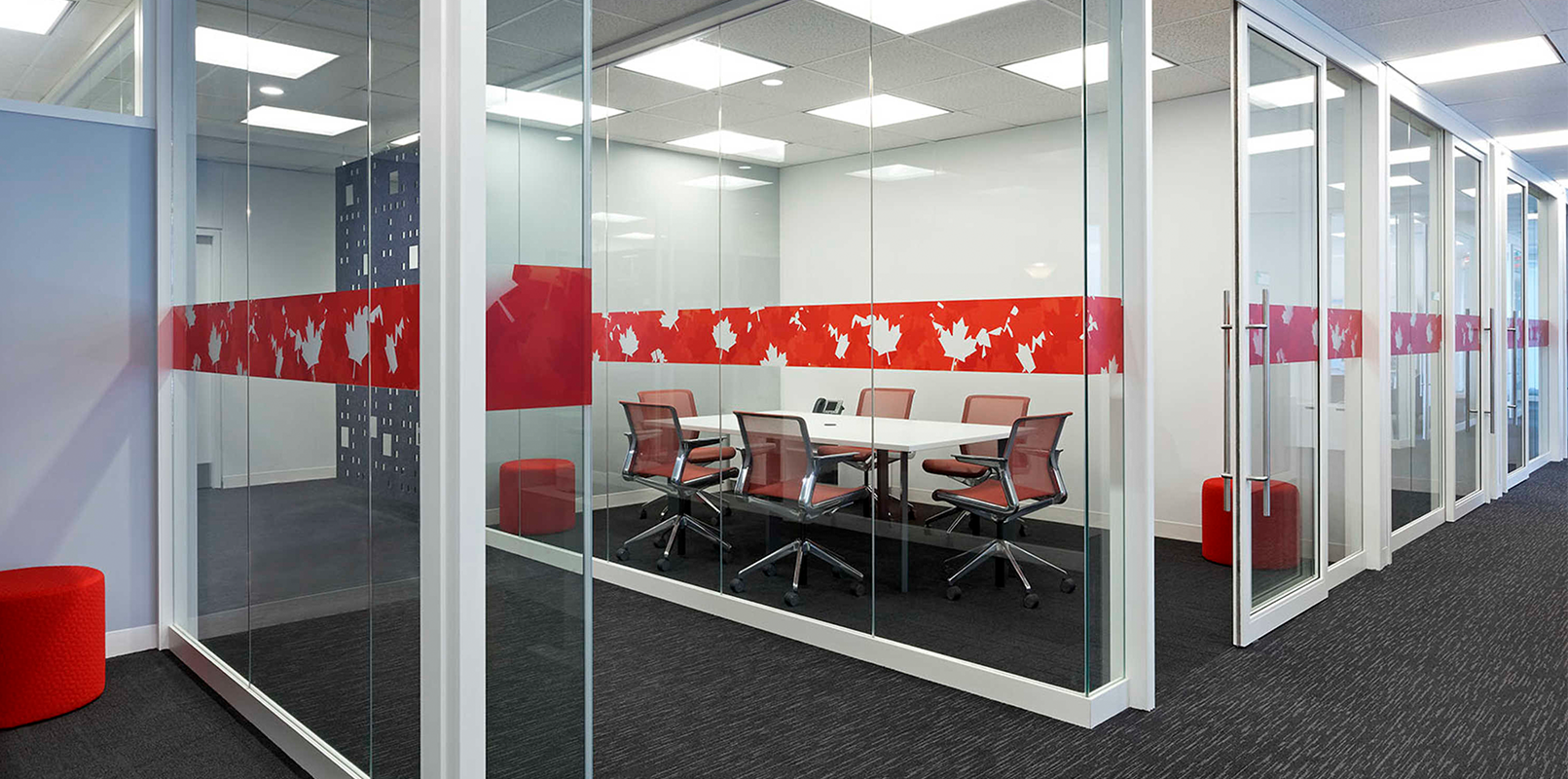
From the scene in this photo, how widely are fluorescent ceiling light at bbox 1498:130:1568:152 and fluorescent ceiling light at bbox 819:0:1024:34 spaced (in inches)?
248

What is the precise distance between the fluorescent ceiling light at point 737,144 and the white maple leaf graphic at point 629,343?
912 mm

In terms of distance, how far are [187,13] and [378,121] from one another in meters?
1.86

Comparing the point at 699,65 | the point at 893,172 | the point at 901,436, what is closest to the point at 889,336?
the point at 901,436

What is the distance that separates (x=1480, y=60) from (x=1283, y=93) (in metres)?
2.08

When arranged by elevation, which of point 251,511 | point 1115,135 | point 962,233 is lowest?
point 251,511

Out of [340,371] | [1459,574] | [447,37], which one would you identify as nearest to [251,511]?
[340,371]

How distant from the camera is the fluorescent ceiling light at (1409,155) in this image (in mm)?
5415

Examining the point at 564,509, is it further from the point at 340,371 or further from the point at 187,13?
the point at 187,13

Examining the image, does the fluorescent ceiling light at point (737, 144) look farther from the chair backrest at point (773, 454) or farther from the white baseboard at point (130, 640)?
the white baseboard at point (130, 640)

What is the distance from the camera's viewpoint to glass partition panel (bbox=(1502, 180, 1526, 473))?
7.84 meters

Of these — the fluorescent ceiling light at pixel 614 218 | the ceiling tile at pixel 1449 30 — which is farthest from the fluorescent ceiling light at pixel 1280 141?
the fluorescent ceiling light at pixel 614 218

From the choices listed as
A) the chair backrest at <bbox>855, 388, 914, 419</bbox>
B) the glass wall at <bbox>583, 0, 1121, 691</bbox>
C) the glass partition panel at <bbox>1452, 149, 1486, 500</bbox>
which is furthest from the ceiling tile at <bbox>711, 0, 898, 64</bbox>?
the glass partition panel at <bbox>1452, 149, 1486, 500</bbox>

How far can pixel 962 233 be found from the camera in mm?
3385

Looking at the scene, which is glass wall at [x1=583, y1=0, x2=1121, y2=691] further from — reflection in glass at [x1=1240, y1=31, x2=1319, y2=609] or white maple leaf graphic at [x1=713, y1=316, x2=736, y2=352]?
reflection in glass at [x1=1240, y1=31, x2=1319, y2=609]
